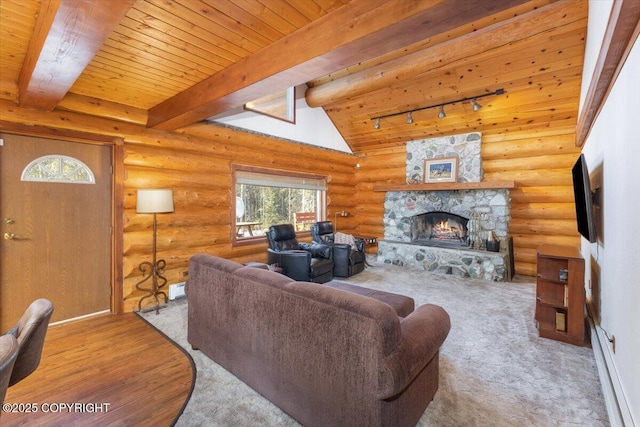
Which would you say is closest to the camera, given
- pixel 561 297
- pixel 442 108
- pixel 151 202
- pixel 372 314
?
pixel 372 314

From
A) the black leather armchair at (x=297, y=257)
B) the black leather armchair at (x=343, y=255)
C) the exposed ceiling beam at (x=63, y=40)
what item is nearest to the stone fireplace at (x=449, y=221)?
the black leather armchair at (x=343, y=255)

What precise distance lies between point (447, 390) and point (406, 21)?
2417mm

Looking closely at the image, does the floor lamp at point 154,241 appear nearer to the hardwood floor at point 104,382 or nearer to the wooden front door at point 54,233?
the wooden front door at point 54,233

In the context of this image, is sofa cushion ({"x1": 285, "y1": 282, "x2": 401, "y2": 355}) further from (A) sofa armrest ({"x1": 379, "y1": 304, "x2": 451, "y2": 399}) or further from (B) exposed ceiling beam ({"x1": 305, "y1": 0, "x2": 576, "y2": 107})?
(B) exposed ceiling beam ({"x1": 305, "y1": 0, "x2": 576, "y2": 107})

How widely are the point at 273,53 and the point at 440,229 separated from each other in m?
5.39

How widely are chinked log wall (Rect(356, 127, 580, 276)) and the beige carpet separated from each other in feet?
7.33

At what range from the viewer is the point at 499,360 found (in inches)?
101

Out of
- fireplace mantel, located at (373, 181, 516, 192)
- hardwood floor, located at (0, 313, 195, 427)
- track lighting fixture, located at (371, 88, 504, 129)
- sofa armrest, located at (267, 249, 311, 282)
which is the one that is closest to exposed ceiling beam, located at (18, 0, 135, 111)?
hardwood floor, located at (0, 313, 195, 427)

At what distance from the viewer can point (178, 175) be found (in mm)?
4098

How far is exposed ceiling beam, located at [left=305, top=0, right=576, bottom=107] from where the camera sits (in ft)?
11.4

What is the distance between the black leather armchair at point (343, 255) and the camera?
206 inches

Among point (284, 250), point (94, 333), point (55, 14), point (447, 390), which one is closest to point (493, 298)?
point (447, 390)

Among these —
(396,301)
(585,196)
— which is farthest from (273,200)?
(585,196)

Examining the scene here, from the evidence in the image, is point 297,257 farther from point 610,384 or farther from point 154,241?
point 610,384
